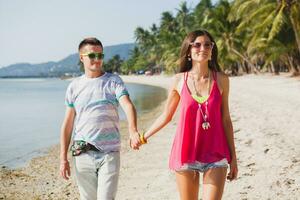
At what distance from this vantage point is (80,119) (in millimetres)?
3648

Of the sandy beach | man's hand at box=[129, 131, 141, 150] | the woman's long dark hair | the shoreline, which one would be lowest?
the shoreline

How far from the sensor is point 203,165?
131 inches

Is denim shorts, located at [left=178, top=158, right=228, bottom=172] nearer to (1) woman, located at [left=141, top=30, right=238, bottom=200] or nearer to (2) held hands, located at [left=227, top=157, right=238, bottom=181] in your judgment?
(1) woman, located at [left=141, top=30, right=238, bottom=200]

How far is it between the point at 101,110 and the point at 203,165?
913 mm

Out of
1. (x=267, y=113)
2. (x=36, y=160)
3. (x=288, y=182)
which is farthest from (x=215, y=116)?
(x=267, y=113)

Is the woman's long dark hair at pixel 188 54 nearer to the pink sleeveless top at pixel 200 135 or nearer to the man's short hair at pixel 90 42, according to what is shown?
the pink sleeveless top at pixel 200 135

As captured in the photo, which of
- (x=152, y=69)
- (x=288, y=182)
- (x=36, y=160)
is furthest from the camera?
(x=152, y=69)

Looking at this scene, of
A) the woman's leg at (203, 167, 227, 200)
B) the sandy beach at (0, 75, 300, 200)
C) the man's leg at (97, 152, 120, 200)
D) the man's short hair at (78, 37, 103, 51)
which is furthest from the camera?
the sandy beach at (0, 75, 300, 200)

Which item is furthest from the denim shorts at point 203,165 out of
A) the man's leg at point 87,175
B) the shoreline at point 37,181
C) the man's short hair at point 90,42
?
the shoreline at point 37,181

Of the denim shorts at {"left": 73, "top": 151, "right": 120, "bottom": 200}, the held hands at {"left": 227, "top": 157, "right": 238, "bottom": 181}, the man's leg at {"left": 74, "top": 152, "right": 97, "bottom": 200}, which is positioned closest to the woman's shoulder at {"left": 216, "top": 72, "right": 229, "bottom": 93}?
the held hands at {"left": 227, "top": 157, "right": 238, "bottom": 181}

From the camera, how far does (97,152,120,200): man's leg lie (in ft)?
11.4

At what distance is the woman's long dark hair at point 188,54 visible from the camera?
354cm

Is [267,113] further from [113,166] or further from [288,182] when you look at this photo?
[113,166]

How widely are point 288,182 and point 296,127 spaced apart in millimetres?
4791
